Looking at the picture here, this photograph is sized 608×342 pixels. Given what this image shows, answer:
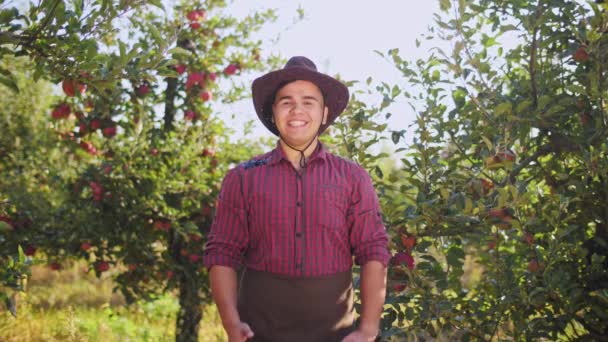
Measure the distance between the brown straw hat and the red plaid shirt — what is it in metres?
0.24

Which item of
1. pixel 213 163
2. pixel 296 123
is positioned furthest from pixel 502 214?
pixel 213 163

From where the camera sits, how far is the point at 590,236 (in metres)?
3.16

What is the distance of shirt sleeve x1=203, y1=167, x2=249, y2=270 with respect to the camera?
194 centimetres

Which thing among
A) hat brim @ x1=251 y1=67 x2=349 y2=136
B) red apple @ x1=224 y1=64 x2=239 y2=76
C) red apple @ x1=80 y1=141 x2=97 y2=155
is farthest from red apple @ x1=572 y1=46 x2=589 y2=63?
red apple @ x1=80 y1=141 x2=97 y2=155

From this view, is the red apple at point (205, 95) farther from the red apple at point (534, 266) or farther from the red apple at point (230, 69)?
the red apple at point (534, 266)

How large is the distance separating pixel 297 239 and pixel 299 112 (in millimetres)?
400

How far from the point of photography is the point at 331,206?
1.92 m

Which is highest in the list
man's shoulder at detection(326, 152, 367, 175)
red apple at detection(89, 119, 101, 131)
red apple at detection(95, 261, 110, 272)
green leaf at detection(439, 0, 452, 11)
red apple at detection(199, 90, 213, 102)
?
green leaf at detection(439, 0, 452, 11)

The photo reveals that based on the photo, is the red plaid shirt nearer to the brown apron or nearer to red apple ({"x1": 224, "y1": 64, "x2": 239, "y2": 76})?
the brown apron

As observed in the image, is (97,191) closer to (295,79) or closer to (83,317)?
(83,317)

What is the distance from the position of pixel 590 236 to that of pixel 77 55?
100 inches

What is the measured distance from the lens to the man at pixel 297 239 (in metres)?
1.87

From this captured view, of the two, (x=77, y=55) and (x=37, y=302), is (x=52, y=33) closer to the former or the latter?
(x=77, y=55)

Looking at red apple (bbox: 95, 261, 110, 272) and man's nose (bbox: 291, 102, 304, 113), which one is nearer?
man's nose (bbox: 291, 102, 304, 113)
